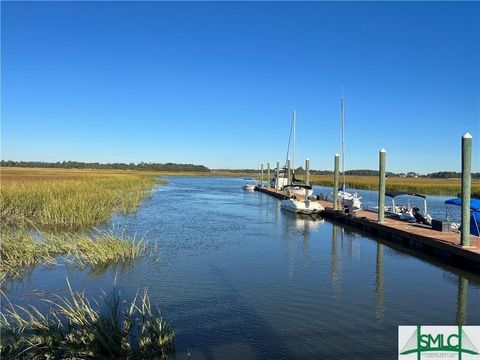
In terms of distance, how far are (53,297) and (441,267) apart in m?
11.9

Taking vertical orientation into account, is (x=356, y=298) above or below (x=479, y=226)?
below

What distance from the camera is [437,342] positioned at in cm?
313

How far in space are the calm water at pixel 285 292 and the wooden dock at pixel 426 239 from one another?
530 millimetres

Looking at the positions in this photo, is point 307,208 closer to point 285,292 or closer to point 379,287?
point 379,287

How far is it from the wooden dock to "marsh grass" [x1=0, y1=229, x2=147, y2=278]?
411 inches

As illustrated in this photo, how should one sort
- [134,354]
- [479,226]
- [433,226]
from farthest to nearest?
1. [433,226]
2. [479,226]
3. [134,354]

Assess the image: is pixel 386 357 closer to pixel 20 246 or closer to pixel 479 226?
pixel 20 246

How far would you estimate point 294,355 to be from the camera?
7.53 metres

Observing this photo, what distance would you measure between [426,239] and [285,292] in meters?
8.11

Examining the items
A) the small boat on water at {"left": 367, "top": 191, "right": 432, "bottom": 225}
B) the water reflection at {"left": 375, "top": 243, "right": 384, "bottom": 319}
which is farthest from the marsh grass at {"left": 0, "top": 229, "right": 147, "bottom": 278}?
the small boat on water at {"left": 367, "top": 191, "right": 432, "bottom": 225}

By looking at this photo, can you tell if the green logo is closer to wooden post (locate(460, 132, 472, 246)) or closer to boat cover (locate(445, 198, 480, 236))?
wooden post (locate(460, 132, 472, 246))

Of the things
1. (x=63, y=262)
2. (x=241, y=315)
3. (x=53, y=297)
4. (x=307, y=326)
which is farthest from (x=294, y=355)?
(x=63, y=262)

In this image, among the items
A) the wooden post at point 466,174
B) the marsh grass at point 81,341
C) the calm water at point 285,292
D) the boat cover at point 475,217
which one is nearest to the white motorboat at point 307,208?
the calm water at point 285,292

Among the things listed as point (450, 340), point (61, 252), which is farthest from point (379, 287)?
point (61, 252)
